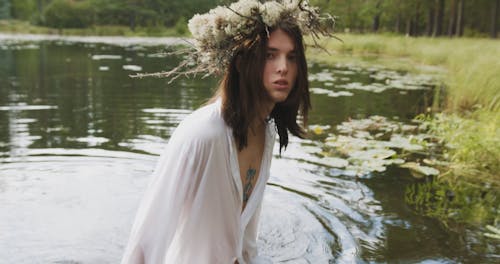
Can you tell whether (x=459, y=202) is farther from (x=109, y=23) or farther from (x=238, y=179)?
(x=109, y=23)

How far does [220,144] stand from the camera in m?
1.98

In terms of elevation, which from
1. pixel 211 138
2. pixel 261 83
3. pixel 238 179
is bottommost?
pixel 238 179

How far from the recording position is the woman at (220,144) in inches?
77.6

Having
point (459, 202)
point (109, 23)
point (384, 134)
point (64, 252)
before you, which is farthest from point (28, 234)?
point (109, 23)

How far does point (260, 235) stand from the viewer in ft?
13.8

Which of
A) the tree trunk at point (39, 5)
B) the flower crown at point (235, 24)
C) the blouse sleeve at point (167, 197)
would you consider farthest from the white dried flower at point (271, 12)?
the tree trunk at point (39, 5)

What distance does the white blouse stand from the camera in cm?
196

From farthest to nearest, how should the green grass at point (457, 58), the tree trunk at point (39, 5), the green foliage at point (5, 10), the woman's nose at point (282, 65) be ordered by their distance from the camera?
the tree trunk at point (39, 5)
the green foliage at point (5, 10)
the green grass at point (457, 58)
the woman's nose at point (282, 65)

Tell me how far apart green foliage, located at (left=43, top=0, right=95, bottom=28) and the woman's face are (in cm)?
5702

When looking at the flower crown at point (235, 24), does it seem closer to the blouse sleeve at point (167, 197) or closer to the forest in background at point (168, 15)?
the blouse sleeve at point (167, 197)

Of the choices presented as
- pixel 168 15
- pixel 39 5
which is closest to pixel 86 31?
pixel 168 15

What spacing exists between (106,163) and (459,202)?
150 inches

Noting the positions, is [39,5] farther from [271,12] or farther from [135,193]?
[271,12]

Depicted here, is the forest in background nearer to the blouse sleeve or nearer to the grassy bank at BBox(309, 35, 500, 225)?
the grassy bank at BBox(309, 35, 500, 225)
